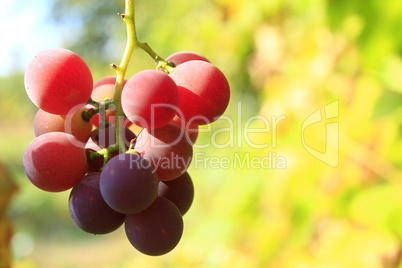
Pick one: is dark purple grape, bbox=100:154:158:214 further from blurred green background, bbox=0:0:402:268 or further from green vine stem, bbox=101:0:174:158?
blurred green background, bbox=0:0:402:268

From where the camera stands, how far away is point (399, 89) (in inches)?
57.7

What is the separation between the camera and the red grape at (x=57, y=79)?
64 cm

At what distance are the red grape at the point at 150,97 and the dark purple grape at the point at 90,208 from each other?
0.35ft

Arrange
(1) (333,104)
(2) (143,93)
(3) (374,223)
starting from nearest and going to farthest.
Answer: (2) (143,93) < (3) (374,223) < (1) (333,104)

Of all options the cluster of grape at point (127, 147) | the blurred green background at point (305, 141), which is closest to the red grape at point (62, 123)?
the cluster of grape at point (127, 147)

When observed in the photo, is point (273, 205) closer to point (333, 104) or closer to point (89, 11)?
point (333, 104)

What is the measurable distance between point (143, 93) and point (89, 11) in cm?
591

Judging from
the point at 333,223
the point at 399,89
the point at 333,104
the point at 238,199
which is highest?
the point at 399,89

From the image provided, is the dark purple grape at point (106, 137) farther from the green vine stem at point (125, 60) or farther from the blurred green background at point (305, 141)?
the blurred green background at point (305, 141)

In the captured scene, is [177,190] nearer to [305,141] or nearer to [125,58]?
[125,58]

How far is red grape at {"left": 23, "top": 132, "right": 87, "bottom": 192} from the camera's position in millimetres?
620

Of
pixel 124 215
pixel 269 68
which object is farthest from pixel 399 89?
pixel 269 68

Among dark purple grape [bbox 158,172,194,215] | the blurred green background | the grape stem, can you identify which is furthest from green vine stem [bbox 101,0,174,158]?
the blurred green background

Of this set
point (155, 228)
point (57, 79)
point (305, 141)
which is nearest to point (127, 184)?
point (155, 228)
